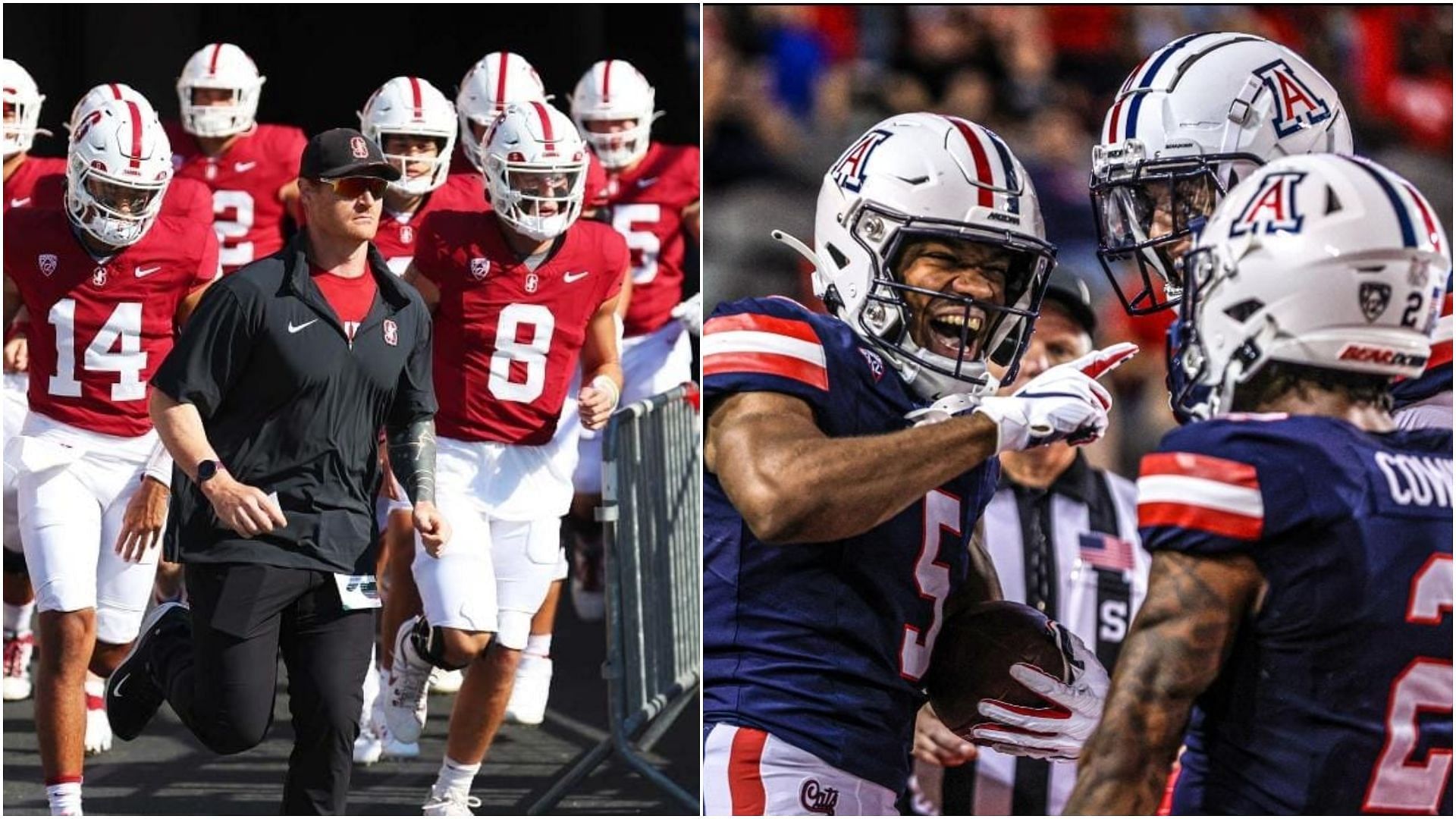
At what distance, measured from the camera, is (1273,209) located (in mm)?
1621

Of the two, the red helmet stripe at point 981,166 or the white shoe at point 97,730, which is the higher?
the red helmet stripe at point 981,166

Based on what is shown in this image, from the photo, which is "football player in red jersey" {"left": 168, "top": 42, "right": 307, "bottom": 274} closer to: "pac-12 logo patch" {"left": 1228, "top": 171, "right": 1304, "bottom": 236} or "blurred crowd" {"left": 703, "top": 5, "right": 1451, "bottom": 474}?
"blurred crowd" {"left": 703, "top": 5, "right": 1451, "bottom": 474}

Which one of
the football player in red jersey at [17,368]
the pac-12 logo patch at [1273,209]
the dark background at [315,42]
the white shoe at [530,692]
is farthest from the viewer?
the white shoe at [530,692]

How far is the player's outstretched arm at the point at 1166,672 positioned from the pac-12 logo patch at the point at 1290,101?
0.91 meters

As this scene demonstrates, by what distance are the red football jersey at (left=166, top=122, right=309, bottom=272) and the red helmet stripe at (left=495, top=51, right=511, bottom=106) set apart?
351 mm

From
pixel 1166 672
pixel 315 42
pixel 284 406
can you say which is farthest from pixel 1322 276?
pixel 315 42

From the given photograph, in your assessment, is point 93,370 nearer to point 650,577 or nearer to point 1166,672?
point 650,577

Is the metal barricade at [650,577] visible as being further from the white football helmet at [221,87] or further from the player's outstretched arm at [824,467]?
the player's outstretched arm at [824,467]

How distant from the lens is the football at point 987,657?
211 centimetres

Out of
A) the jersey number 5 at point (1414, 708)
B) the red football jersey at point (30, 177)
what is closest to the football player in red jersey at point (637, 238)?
the red football jersey at point (30, 177)

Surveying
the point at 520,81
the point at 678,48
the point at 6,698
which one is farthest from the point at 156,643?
the point at 678,48

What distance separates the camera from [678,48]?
3.62m

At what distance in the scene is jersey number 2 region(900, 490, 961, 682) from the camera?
6.67 feet

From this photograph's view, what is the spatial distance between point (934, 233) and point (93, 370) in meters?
1.53
